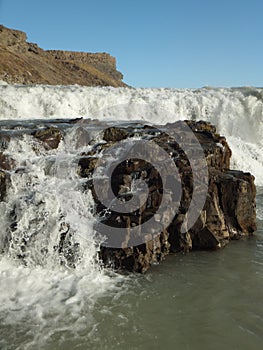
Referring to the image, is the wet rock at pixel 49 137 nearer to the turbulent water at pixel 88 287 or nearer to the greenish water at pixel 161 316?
the turbulent water at pixel 88 287

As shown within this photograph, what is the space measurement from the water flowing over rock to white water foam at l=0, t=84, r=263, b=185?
9.75m

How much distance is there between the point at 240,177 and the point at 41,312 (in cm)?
515

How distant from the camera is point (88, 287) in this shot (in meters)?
5.59

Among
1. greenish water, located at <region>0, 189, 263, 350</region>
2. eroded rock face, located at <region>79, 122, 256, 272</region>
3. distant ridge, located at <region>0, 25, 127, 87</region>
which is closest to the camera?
greenish water, located at <region>0, 189, 263, 350</region>

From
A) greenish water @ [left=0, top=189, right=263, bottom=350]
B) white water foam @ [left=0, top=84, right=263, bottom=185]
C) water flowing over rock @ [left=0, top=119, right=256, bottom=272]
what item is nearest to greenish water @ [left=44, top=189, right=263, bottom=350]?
greenish water @ [left=0, top=189, right=263, bottom=350]

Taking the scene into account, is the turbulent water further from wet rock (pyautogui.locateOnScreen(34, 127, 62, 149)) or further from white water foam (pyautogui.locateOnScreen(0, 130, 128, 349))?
wet rock (pyautogui.locateOnScreen(34, 127, 62, 149))

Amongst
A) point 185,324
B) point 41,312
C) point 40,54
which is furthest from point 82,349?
point 40,54

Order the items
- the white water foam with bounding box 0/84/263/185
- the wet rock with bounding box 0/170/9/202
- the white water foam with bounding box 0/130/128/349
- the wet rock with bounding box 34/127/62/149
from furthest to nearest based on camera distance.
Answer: the white water foam with bounding box 0/84/263/185
the wet rock with bounding box 34/127/62/149
the wet rock with bounding box 0/170/9/202
the white water foam with bounding box 0/130/128/349

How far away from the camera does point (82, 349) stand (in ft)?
13.6

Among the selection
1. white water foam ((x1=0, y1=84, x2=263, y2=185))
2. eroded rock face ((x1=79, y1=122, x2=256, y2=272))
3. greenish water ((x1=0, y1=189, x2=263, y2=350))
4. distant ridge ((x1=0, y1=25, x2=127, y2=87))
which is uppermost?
distant ridge ((x1=0, y1=25, x2=127, y2=87))

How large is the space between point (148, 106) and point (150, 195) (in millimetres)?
13950

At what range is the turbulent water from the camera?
441 centimetres

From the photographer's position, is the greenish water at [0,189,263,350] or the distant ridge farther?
the distant ridge

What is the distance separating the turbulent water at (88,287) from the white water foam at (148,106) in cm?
951
